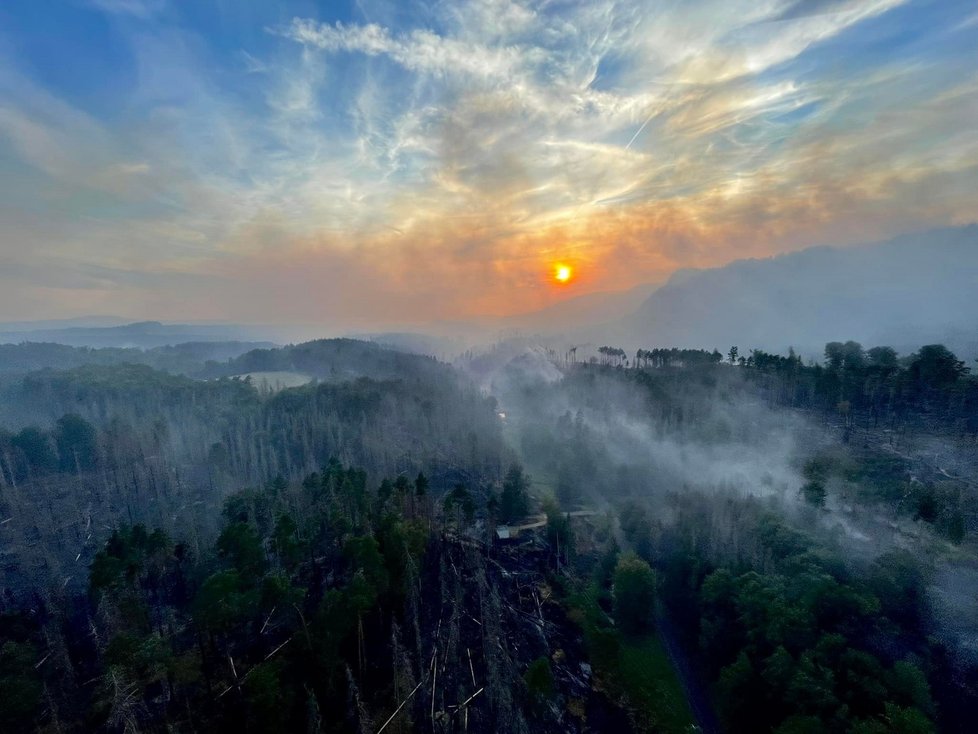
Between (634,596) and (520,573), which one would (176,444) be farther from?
(634,596)

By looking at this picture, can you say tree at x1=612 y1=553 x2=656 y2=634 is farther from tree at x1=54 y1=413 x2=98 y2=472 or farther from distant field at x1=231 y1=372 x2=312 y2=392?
distant field at x1=231 y1=372 x2=312 y2=392

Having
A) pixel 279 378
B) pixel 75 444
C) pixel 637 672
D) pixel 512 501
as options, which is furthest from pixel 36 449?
pixel 637 672

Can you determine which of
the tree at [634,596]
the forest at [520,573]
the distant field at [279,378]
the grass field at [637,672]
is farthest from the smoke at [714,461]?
the distant field at [279,378]

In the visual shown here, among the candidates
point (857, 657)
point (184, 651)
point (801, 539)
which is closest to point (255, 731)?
point (184, 651)

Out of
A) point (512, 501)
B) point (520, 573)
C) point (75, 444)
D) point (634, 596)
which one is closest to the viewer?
point (634, 596)

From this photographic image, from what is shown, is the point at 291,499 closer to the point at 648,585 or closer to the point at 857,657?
the point at 648,585

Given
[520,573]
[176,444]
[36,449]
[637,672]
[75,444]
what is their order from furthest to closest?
[176,444], [75,444], [36,449], [520,573], [637,672]
